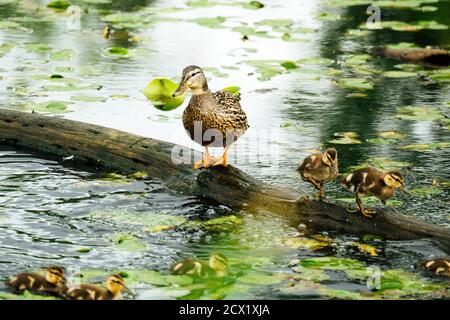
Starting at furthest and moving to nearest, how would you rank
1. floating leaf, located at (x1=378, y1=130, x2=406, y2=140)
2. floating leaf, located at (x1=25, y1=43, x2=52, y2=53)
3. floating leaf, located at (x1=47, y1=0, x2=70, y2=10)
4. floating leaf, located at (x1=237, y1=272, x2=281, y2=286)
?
floating leaf, located at (x1=47, y1=0, x2=70, y2=10) → floating leaf, located at (x1=25, y1=43, x2=52, y2=53) → floating leaf, located at (x1=378, y1=130, x2=406, y2=140) → floating leaf, located at (x1=237, y1=272, x2=281, y2=286)

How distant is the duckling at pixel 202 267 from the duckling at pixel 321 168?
136cm

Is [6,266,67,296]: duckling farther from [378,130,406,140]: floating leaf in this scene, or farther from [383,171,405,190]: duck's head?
[378,130,406,140]: floating leaf

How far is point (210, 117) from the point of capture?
8805mm

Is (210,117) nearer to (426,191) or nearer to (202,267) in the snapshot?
(426,191)

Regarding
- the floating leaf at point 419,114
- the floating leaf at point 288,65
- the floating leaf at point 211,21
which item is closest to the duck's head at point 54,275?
the floating leaf at point 419,114

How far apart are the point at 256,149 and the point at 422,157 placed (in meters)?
1.49

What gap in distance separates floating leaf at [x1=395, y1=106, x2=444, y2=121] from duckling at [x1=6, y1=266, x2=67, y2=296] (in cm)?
527

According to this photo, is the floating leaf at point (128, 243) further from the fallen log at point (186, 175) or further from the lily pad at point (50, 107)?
the lily pad at point (50, 107)

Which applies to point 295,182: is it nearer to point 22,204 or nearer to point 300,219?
point 300,219

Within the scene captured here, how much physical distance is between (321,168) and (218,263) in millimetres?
1458

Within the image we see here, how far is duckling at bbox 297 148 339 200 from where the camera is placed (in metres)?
8.16

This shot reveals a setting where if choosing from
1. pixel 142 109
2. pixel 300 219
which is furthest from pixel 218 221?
pixel 142 109

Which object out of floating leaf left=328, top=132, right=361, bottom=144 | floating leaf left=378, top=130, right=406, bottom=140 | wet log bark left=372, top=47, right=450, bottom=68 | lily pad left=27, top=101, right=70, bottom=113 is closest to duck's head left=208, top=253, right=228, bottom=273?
floating leaf left=328, top=132, right=361, bottom=144

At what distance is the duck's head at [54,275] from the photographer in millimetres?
6703
